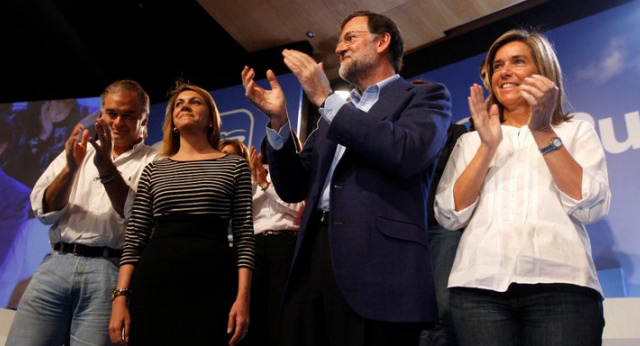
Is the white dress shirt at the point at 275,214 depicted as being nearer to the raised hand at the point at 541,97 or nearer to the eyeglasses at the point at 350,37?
the eyeglasses at the point at 350,37

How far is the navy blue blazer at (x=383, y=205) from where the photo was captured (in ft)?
4.90

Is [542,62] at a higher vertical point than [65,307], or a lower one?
higher

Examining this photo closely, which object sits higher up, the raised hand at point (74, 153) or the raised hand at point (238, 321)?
the raised hand at point (74, 153)

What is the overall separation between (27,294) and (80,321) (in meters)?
0.24

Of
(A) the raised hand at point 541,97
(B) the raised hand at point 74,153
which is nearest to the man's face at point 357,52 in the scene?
(A) the raised hand at point 541,97

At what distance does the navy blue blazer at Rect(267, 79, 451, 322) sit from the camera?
1494 millimetres

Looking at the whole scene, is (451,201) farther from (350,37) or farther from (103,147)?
(103,147)

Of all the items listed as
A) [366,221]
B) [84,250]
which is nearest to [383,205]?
[366,221]

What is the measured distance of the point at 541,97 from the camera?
163 centimetres

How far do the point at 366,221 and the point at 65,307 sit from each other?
53.5 inches

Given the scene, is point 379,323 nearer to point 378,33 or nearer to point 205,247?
point 205,247

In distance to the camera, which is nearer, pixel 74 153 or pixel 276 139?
pixel 276 139

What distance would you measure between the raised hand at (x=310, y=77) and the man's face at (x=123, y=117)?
1220mm

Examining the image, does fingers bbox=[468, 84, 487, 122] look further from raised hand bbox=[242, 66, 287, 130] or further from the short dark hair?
raised hand bbox=[242, 66, 287, 130]
